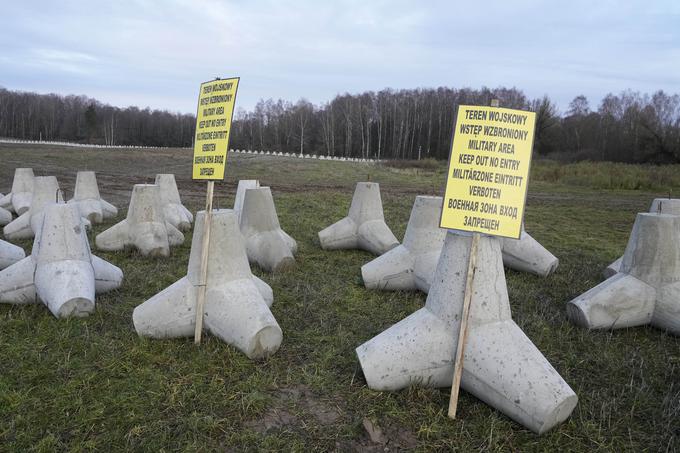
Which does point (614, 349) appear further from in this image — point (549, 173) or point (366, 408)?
point (549, 173)

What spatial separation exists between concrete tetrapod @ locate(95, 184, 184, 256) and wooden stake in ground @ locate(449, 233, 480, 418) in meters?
5.11

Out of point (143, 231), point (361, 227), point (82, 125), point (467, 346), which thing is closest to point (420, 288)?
point (467, 346)

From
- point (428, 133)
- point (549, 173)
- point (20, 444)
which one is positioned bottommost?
point (20, 444)

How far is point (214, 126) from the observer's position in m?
4.25

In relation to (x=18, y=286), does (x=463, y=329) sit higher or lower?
higher

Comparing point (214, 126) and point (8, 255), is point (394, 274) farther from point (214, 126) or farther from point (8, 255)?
point (8, 255)

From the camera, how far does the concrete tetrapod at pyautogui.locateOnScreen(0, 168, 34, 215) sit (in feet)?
32.2

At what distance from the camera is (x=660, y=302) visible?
4.68 meters

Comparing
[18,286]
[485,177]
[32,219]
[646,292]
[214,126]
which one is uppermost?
[214,126]

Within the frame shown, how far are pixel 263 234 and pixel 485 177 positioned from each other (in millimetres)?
4213

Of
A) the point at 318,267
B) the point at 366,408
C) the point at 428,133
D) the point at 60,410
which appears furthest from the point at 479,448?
the point at 428,133

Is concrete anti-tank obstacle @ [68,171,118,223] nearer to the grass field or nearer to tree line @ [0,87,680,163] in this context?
the grass field

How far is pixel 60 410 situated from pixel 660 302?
5281 millimetres

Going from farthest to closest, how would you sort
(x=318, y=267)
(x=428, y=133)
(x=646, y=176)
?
(x=428, y=133), (x=646, y=176), (x=318, y=267)
